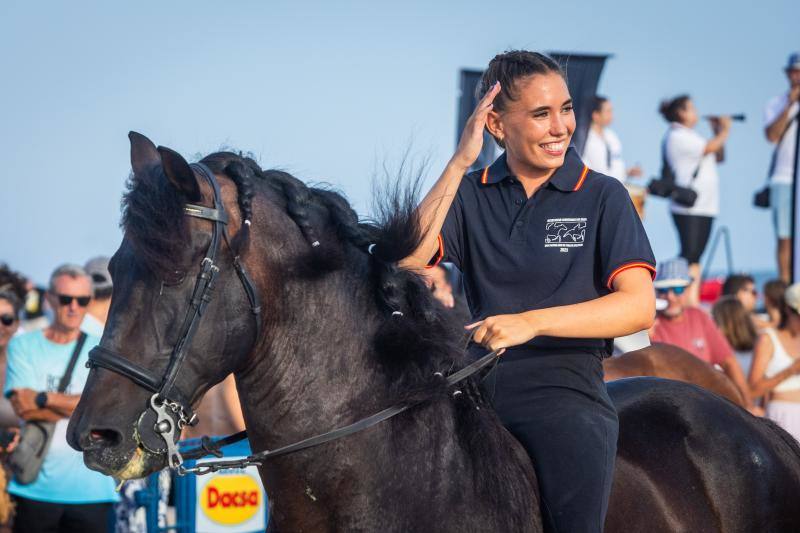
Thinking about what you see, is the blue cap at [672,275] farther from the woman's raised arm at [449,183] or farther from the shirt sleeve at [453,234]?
the woman's raised arm at [449,183]

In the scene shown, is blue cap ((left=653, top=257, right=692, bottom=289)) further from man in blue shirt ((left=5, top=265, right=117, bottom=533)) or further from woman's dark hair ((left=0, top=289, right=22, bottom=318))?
woman's dark hair ((left=0, top=289, right=22, bottom=318))

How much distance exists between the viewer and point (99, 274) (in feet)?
25.4

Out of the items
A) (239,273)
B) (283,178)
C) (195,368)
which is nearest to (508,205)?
(283,178)

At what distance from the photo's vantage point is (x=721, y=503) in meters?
4.16

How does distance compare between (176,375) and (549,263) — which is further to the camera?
(549,263)

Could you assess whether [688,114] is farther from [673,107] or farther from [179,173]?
[179,173]

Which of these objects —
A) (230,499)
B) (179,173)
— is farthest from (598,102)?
(179,173)

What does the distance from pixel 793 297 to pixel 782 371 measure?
2.00 feet

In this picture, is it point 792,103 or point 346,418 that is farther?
point 792,103

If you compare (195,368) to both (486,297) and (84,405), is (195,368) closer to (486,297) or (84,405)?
(84,405)

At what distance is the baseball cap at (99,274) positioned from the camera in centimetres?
759

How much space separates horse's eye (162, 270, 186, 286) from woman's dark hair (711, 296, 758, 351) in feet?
24.0

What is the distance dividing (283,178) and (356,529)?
1.12 metres

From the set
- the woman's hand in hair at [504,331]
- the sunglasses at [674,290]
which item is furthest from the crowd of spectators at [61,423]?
the sunglasses at [674,290]
